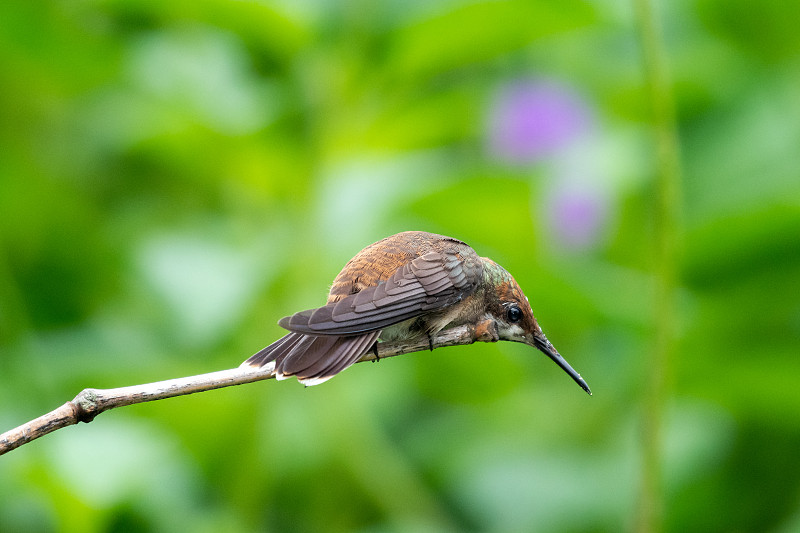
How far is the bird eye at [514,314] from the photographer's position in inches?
64.7

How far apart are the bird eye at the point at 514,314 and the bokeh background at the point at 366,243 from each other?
0.97 metres

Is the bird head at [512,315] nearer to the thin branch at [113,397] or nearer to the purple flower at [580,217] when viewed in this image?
the thin branch at [113,397]

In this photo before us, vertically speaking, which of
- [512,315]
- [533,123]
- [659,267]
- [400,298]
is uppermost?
[533,123]

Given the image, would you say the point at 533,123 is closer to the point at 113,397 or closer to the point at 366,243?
the point at 366,243

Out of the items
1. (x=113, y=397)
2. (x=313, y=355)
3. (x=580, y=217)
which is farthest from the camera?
(x=580, y=217)

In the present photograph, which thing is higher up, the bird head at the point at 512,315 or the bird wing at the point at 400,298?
the bird wing at the point at 400,298

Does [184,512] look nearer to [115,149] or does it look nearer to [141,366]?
[141,366]

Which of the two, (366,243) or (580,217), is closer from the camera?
(366,243)

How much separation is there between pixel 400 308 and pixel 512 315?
296mm

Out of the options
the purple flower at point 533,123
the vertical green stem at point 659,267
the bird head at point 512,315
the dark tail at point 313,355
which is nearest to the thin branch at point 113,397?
the dark tail at point 313,355

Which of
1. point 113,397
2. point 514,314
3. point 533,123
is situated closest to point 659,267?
point 514,314

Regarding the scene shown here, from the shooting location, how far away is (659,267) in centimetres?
239

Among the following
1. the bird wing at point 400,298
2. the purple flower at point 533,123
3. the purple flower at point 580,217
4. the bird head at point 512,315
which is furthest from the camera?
the purple flower at point 533,123

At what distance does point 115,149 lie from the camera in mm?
4078
